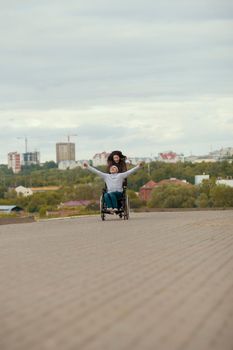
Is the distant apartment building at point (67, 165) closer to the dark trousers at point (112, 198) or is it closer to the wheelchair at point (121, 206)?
the wheelchair at point (121, 206)

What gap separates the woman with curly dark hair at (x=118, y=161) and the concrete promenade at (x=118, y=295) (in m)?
8.57

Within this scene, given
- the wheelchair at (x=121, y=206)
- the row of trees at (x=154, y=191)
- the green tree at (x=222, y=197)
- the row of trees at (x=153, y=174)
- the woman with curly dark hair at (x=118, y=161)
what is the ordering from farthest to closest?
the row of trees at (x=153, y=174), the row of trees at (x=154, y=191), the green tree at (x=222, y=197), the woman with curly dark hair at (x=118, y=161), the wheelchair at (x=121, y=206)

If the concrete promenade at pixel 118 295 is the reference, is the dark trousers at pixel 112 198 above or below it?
above

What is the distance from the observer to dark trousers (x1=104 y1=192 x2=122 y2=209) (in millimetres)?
20938

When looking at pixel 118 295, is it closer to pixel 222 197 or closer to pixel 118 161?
pixel 118 161

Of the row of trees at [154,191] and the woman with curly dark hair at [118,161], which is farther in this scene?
the row of trees at [154,191]

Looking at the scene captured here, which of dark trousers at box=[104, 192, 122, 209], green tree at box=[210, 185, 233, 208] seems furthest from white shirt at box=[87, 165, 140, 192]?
green tree at box=[210, 185, 233, 208]

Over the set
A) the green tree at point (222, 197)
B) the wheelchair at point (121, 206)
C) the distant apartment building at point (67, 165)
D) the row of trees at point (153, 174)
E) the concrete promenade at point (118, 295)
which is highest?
the distant apartment building at point (67, 165)

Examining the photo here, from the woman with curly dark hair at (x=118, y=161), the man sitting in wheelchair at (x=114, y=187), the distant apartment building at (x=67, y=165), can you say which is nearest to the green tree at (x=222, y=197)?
the woman with curly dark hair at (x=118, y=161)

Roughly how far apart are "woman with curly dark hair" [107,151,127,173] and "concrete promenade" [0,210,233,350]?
857 centimetres

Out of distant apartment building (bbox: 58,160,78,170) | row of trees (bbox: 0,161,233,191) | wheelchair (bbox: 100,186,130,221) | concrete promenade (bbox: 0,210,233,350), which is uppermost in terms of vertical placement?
distant apartment building (bbox: 58,160,78,170)

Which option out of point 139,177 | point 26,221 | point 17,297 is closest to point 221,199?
point 26,221

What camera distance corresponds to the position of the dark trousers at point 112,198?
20938mm

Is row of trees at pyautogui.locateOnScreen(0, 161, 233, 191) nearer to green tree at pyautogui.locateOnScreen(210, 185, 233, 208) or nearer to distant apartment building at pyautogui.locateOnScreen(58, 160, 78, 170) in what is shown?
distant apartment building at pyautogui.locateOnScreen(58, 160, 78, 170)
